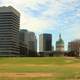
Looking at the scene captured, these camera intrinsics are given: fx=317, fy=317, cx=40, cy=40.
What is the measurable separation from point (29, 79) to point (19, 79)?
1.05 metres

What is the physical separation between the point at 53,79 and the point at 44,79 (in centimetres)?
95

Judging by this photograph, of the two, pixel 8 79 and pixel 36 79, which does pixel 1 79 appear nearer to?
pixel 8 79

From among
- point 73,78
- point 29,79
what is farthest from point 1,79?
point 73,78

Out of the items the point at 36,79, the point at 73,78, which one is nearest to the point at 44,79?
the point at 36,79

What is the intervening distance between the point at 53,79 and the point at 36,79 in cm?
181

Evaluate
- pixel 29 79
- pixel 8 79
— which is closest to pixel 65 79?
pixel 29 79

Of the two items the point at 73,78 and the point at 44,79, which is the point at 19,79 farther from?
the point at 73,78

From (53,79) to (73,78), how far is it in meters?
2.38

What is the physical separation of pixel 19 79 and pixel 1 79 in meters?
2.06

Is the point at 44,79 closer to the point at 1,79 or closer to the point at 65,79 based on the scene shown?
the point at 65,79

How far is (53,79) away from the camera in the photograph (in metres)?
33.3

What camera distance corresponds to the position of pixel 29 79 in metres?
33.5

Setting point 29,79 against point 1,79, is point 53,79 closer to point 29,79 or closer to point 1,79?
point 29,79

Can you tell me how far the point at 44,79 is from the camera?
110 feet
